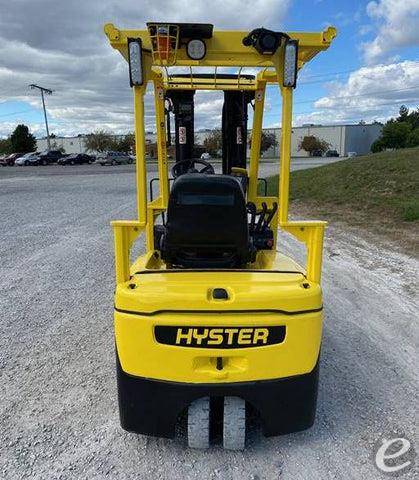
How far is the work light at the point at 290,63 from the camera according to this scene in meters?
2.69

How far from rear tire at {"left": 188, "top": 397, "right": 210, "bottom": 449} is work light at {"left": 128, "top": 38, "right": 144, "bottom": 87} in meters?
2.03

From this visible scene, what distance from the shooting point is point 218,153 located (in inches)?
227

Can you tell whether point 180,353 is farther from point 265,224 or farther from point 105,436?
point 265,224

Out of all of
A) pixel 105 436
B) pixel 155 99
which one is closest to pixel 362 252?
pixel 155 99

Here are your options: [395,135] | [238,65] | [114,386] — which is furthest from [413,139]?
[114,386]

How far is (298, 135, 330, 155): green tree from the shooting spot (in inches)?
3260

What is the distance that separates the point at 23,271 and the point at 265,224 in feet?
14.1

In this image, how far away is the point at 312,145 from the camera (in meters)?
82.8

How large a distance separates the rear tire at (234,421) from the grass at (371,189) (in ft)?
28.4

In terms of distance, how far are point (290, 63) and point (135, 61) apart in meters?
0.93

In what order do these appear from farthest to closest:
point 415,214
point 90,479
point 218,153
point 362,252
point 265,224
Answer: point 415,214 → point 362,252 → point 218,153 → point 265,224 → point 90,479

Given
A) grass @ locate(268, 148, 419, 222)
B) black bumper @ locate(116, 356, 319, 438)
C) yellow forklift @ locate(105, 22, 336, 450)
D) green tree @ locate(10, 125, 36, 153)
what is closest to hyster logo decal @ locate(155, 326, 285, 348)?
yellow forklift @ locate(105, 22, 336, 450)

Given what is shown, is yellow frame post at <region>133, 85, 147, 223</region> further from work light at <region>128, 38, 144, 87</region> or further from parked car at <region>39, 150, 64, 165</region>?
parked car at <region>39, 150, 64, 165</region>

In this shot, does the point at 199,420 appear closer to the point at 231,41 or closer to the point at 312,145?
the point at 231,41
